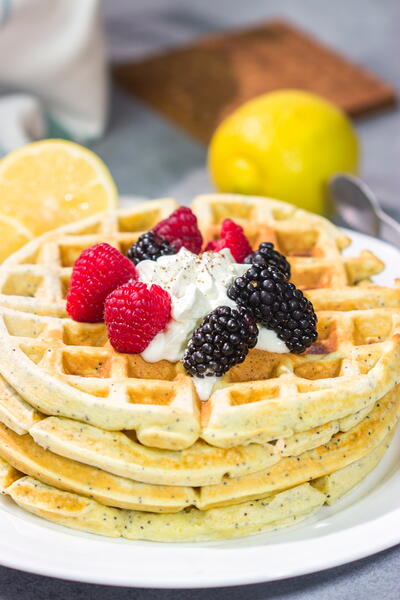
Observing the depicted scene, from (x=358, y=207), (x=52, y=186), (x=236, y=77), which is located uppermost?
(x=52, y=186)

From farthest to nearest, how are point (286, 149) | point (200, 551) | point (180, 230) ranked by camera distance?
point (286, 149) < point (180, 230) < point (200, 551)

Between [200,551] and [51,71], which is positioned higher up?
[200,551]

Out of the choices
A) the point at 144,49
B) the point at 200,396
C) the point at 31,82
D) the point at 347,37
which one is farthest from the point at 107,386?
the point at 347,37

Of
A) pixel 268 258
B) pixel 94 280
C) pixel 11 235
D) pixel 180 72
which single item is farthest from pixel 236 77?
pixel 94 280

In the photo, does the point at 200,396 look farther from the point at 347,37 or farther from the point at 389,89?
the point at 347,37

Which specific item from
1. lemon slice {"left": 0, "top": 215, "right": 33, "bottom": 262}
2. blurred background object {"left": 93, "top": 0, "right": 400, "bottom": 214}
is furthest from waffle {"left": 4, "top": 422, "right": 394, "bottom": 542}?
blurred background object {"left": 93, "top": 0, "right": 400, "bottom": 214}

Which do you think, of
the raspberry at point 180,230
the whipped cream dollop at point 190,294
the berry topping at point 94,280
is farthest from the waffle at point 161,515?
the raspberry at point 180,230

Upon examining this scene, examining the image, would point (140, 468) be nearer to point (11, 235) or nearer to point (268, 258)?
point (268, 258)
